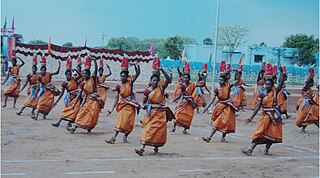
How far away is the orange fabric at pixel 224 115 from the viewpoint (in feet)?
38.5

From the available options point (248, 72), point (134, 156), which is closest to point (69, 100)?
point (134, 156)

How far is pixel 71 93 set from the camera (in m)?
13.1

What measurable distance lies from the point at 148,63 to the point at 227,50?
24.3 meters

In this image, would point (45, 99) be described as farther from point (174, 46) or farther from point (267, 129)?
point (174, 46)

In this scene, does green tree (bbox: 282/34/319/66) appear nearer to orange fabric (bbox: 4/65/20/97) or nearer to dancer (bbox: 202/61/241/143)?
orange fabric (bbox: 4/65/20/97)

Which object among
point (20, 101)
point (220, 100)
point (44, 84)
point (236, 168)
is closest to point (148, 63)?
point (20, 101)

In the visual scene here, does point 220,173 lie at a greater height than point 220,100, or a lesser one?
lesser

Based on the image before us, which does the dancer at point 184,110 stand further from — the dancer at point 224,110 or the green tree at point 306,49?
the green tree at point 306,49

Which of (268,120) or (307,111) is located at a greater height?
(268,120)

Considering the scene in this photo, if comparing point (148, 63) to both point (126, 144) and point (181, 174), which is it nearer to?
point (126, 144)

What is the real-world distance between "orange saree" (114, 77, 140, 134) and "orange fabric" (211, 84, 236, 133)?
223 centimetres

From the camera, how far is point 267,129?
33.3 feet

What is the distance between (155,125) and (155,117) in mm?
168

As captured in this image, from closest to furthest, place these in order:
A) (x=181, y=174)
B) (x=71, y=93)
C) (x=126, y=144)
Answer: (x=181, y=174) < (x=126, y=144) < (x=71, y=93)
